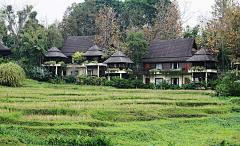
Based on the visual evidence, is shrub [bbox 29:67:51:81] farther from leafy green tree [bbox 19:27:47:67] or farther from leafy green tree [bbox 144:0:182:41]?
leafy green tree [bbox 144:0:182:41]

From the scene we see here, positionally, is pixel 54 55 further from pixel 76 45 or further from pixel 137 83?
pixel 137 83

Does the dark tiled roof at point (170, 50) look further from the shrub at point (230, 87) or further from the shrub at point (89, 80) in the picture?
the shrub at point (230, 87)

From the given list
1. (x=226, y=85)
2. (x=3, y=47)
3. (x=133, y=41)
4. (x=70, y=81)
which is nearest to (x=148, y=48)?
(x=133, y=41)

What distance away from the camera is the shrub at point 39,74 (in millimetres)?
38062

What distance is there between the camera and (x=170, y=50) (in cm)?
4144

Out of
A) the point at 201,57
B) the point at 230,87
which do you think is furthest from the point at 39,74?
the point at 230,87

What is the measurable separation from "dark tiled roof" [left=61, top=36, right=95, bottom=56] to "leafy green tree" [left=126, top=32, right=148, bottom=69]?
7.87m

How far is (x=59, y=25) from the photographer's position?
54.8m

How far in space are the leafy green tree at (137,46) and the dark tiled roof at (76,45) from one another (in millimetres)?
7865

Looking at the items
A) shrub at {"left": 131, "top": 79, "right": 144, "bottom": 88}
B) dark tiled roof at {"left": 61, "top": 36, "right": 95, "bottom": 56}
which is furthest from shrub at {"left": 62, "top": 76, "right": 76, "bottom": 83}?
shrub at {"left": 131, "top": 79, "right": 144, "bottom": 88}

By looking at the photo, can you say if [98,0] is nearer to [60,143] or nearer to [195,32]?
[195,32]

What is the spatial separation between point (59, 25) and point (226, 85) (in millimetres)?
40350

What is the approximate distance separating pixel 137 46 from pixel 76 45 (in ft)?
37.9

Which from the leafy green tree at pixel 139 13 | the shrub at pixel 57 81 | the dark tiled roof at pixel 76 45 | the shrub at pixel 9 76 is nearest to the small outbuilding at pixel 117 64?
the shrub at pixel 57 81
